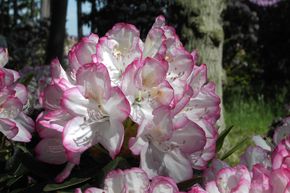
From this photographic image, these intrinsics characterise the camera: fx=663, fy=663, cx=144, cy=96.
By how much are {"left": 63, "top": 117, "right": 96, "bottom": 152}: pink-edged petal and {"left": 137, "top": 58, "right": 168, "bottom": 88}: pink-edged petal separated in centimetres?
13

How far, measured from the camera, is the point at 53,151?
1.27m

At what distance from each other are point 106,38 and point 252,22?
1112 centimetres

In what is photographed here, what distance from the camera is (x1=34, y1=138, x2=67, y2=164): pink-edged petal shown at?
1.26 metres

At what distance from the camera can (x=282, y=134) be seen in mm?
1396

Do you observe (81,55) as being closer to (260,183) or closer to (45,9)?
(260,183)

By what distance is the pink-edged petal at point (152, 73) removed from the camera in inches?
48.0

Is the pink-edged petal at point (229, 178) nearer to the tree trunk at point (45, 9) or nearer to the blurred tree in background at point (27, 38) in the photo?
the blurred tree in background at point (27, 38)

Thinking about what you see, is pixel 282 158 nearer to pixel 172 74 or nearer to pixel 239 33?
pixel 172 74

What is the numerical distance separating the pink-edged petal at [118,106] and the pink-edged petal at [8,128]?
0.72 feet

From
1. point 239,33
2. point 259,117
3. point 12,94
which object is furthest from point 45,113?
point 239,33

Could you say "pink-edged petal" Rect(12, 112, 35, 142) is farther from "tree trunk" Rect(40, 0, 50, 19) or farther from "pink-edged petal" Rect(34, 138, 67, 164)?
"tree trunk" Rect(40, 0, 50, 19)

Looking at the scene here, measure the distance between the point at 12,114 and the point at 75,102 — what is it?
22 cm

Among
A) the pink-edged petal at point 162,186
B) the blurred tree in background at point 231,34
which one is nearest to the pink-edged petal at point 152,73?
the pink-edged petal at point 162,186

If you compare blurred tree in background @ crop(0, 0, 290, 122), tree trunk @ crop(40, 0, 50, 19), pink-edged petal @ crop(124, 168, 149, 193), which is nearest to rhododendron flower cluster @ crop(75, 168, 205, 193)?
pink-edged petal @ crop(124, 168, 149, 193)
